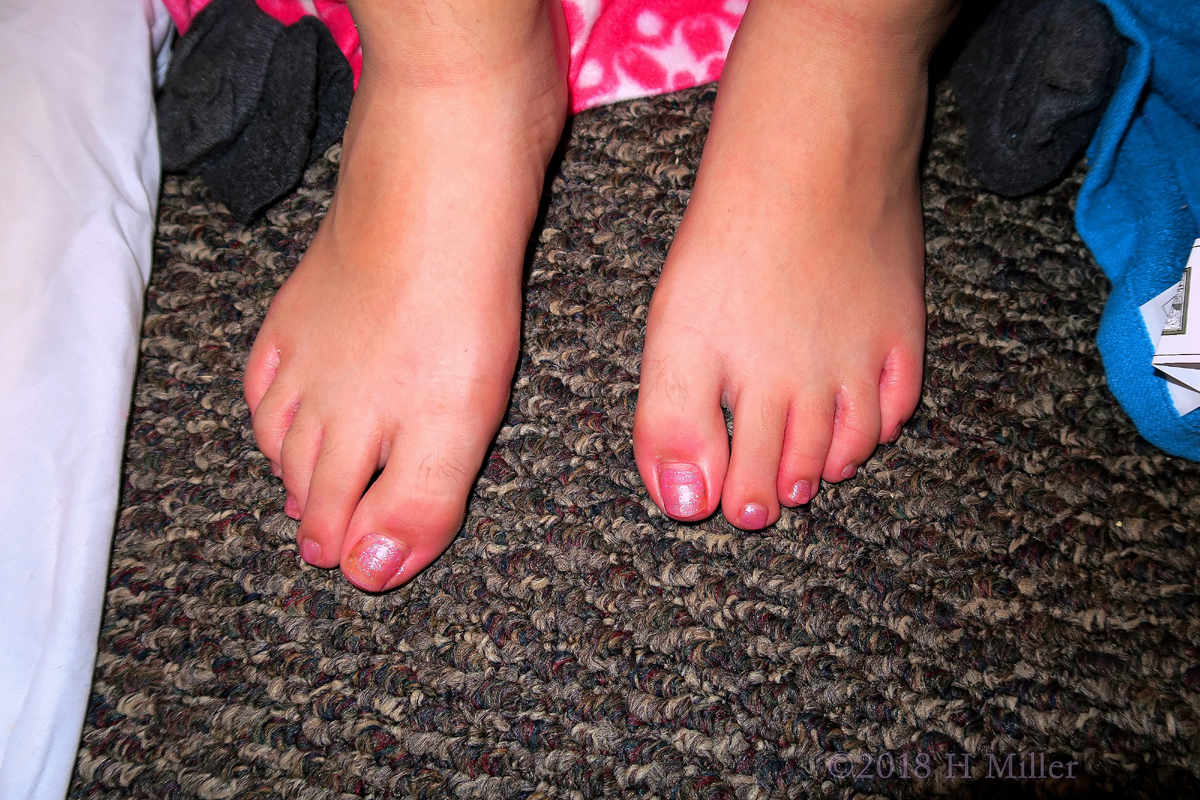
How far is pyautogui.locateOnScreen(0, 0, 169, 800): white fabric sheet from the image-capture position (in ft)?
1.74

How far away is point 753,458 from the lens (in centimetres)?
58

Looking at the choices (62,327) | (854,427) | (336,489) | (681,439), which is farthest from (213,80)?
(854,427)

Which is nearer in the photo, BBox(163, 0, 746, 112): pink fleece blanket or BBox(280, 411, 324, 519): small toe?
BBox(280, 411, 324, 519): small toe

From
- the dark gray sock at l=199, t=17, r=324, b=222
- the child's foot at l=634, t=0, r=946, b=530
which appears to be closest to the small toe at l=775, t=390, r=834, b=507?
the child's foot at l=634, t=0, r=946, b=530

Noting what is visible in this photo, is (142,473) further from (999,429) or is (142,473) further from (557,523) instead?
(999,429)

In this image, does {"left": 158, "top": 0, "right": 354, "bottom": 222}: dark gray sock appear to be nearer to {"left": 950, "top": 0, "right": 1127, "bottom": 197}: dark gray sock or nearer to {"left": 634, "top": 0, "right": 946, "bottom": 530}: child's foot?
{"left": 634, "top": 0, "right": 946, "bottom": 530}: child's foot

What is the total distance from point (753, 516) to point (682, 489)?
0.06 meters

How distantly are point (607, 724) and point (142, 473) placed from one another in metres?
0.44

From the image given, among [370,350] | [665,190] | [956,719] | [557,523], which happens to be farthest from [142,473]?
[956,719]

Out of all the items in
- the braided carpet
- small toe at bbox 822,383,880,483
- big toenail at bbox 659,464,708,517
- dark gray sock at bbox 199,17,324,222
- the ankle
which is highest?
the ankle

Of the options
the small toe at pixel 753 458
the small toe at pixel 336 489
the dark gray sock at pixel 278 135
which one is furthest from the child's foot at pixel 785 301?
the dark gray sock at pixel 278 135

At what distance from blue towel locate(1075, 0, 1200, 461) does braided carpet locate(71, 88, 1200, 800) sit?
3cm

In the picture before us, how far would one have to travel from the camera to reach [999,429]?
617 millimetres

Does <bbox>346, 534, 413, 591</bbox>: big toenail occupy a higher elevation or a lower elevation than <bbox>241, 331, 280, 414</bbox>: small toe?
lower
